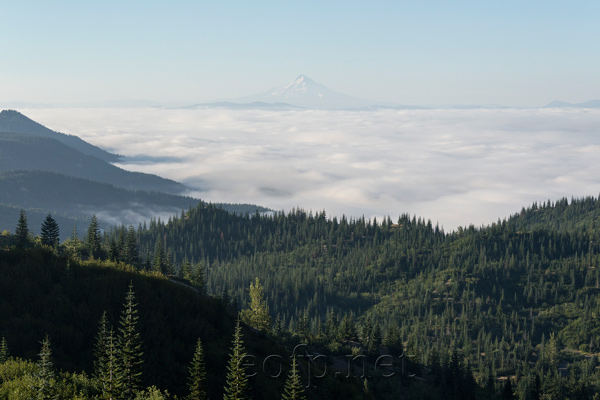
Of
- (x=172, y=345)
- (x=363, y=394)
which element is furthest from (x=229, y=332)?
(x=363, y=394)

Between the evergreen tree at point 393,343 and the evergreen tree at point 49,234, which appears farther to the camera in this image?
the evergreen tree at point 393,343

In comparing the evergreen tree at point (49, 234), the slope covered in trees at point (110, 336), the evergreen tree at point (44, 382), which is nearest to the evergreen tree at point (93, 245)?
the evergreen tree at point (49, 234)

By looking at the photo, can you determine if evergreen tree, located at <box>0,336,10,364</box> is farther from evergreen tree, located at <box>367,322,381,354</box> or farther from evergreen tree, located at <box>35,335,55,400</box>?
evergreen tree, located at <box>367,322,381,354</box>

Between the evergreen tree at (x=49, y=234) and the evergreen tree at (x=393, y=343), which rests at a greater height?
the evergreen tree at (x=49, y=234)

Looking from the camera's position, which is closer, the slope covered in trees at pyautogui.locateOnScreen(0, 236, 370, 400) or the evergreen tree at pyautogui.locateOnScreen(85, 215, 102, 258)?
the slope covered in trees at pyautogui.locateOnScreen(0, 236, 370, 400)

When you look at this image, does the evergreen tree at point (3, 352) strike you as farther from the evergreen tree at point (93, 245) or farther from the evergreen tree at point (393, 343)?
the evergreen tree at point (393, 343)

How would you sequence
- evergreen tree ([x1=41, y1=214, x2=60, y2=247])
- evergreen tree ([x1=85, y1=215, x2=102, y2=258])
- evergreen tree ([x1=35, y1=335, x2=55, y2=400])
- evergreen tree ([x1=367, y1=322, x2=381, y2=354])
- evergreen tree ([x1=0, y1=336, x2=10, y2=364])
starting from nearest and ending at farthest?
evergreen tree ([x1=35, y1=335, x2=55, y2=400]), evergreen tree ([x1=0, y1=336, x2=10, y2=364]), evergreen tree ([x1=367, y1=322, x2=381, y2=354]), evergreen tree ([x1=41, y1=214, x2=60, y2=247]), evergreen tree ([x1=85, y1=215, x2=102, y2=258])

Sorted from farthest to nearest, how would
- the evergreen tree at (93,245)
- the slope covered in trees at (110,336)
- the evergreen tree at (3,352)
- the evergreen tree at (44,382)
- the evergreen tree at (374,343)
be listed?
the evergreen tree at (93,245) → the evergreen tree at (374,343) → the evergreen tree at (3,352) → the slope covered in trees at (110,336) → the evergreen tree at (44,382)

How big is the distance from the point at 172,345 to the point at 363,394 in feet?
98.8

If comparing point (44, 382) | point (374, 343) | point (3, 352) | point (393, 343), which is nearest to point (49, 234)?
point (3, 352)

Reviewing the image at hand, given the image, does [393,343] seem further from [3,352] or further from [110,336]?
[110,336]

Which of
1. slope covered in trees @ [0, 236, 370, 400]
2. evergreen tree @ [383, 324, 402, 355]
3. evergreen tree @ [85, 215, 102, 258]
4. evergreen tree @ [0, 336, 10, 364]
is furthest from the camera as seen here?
evergreen tree @ [85, 215, 102, 258]

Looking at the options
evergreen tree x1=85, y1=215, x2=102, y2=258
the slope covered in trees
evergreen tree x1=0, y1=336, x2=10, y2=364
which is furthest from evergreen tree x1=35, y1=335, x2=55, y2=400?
evergreen tree x1=85, y1=215, x2=102, y2=258

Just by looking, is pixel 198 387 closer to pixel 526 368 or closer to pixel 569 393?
pixel 569 393
